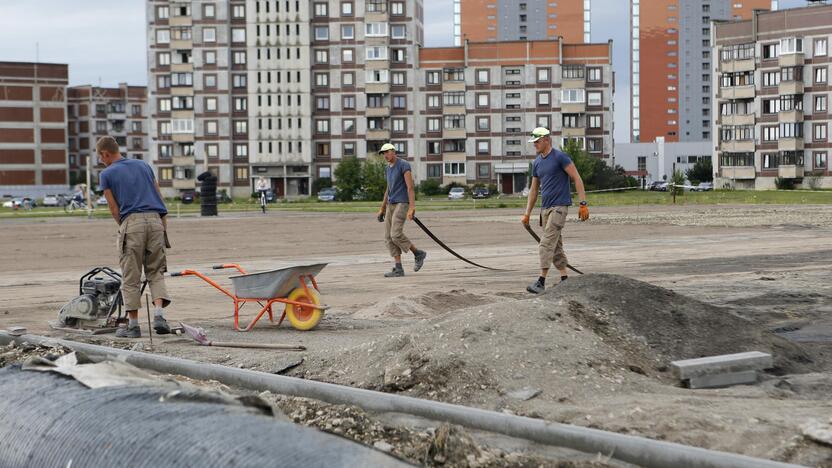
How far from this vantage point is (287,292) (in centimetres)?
1094

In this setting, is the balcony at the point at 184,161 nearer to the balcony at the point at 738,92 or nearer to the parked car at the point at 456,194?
the parked car at the point at 456,194

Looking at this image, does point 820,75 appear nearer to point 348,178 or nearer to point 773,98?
point 773,98

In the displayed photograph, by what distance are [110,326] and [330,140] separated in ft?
385

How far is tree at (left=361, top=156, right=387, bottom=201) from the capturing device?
9839 centimetres

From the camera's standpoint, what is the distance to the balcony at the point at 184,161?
129 meters

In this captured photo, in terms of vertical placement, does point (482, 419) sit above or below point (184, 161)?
below

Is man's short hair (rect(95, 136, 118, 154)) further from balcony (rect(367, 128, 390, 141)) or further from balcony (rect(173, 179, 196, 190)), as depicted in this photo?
balcony (rect(173, 179, 196, 190))

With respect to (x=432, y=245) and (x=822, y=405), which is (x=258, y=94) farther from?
(x=822, y=405)

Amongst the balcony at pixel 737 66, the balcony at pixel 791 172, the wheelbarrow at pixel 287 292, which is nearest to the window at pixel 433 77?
the balcony at pixel 737 66

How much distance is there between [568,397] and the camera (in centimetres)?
707

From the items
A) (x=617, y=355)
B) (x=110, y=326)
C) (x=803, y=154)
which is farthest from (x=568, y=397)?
(x=803, y=154)

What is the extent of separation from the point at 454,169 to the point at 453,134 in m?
4.27

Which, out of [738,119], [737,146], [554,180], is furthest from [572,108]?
[554,180]

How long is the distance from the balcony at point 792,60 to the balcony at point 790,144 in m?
7.58
